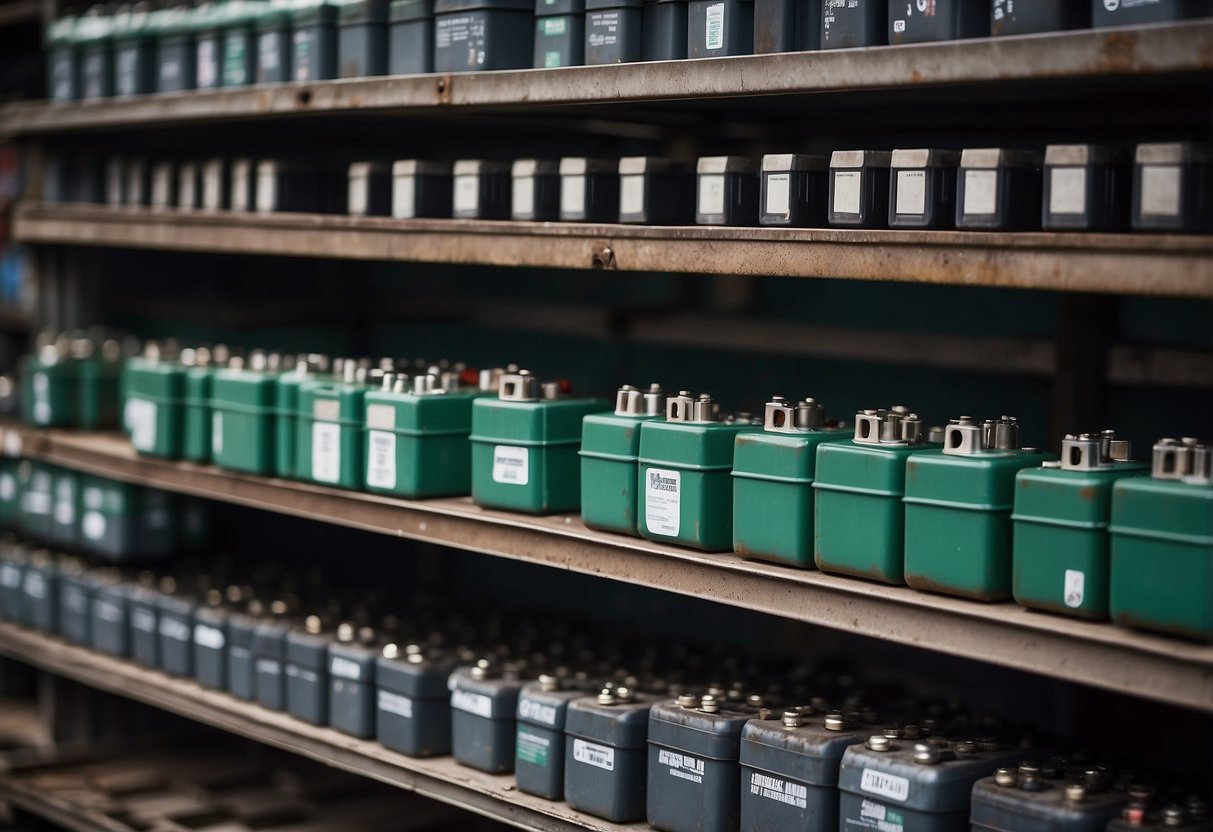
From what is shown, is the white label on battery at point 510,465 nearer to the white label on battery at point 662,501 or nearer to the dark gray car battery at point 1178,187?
the white label on battery at point 662,501

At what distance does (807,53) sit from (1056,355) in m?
0.87

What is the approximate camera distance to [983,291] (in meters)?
2.88

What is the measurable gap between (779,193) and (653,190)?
0.30m

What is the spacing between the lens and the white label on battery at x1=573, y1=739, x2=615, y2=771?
2.39 m

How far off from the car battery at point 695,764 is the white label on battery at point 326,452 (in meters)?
0.87

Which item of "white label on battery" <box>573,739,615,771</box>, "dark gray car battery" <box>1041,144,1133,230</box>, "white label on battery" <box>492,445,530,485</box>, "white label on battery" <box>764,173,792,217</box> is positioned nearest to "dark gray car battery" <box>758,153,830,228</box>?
"white label on battery" <box>764,173,792,217</box>

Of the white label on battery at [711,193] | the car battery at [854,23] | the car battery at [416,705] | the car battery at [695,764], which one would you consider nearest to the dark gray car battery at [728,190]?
the white label on battery at [711,193]

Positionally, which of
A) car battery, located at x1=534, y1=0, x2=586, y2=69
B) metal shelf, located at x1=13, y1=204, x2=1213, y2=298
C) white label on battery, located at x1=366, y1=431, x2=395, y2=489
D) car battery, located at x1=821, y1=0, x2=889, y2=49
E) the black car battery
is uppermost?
car battery, located at x1=534, y1=0, x2=586, y2=69

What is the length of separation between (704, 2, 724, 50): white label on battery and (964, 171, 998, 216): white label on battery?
0.48m

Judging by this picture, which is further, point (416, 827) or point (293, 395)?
point (416, 827)

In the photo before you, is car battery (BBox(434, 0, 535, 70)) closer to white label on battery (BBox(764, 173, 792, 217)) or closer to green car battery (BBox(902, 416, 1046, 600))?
white label on battery (BBox(764, 173, 792, 217))

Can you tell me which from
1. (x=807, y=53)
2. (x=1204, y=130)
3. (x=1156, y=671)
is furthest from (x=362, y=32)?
(x=1156, y=671)

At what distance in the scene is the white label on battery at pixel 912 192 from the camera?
6.63 ft

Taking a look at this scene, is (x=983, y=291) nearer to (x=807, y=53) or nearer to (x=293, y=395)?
(x=807, y=53)
